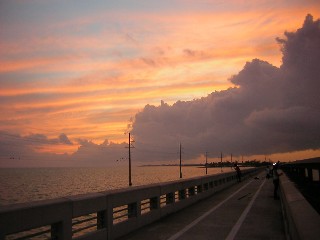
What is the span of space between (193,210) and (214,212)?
1.20 meters

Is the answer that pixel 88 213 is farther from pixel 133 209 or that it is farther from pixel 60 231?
pixel 133 209

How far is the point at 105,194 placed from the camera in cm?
1046

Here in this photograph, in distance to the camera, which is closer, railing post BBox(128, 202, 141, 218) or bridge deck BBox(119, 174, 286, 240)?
bridge deck BBox(119, 174, 286, 240)

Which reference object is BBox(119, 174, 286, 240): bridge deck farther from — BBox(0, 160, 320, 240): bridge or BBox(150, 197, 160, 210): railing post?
BBox(150, 197, 160, 210): railing post

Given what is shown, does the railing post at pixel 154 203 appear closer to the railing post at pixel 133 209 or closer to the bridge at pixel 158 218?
the bridge at pixel 158 218

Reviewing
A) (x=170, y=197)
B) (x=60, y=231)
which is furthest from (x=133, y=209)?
(x=170, y=197)

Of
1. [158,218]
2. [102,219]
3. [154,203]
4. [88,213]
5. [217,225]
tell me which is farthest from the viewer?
[154,203]

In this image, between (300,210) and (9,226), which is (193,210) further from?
(9,226)

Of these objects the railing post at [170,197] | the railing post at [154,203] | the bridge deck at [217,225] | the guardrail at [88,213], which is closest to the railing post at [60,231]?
the guardrail at [88,213]

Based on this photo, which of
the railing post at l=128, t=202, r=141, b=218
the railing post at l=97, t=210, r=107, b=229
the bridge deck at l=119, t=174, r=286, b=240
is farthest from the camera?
the railing post at l=128, t=202, r=141, b=218

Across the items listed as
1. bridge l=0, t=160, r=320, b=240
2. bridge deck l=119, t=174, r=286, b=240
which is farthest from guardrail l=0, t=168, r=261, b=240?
bridge deck l=119, t=174, r=286, b=240

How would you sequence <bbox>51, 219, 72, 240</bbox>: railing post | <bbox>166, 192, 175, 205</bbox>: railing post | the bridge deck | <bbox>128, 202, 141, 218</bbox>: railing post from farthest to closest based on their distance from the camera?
<bbox>166, 192, 175, 205</bbox>: railing post, <bbox>128, 202, 141, 218</bbox>: railing post, the bridge deck, <bbox>51, 219, 72, 240</bbox>: railing post

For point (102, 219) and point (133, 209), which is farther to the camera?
point (133, 209)

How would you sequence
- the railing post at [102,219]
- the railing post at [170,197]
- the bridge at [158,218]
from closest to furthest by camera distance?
the bridge at [158,218], the railing post at [102,219], the railing post at [170,197]
